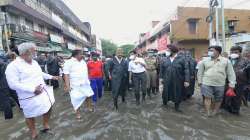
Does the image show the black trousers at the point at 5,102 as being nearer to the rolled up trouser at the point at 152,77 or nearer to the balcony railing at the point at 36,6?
the rolled up trouser at the point at 152,77

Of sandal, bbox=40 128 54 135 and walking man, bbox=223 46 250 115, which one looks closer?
sandal, bbox=40 128 54 135

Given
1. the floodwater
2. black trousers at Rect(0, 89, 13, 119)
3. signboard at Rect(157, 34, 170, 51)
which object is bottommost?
the floodwater

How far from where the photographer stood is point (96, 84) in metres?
9.55

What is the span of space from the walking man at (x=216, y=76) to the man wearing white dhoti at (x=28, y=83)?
12.3 feet

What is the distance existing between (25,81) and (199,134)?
336 cm

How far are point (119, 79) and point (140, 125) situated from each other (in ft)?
7.69

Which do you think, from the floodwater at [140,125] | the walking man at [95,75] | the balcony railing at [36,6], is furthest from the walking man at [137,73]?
the balcony railing at [36,6]

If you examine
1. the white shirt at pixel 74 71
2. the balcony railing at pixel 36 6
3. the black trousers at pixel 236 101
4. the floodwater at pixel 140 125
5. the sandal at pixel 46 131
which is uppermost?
the balcony railing at pixel 36 6

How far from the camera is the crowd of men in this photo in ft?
17.3

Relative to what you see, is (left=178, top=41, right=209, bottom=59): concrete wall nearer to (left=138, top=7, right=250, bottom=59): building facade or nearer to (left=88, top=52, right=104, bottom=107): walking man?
(left=138, top=7, right=250, bottom=59): building facade

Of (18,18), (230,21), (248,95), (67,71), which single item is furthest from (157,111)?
(230,21)

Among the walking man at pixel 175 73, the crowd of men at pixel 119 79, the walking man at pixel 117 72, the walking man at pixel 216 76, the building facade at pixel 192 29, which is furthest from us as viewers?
the building facade at pixel 192 29

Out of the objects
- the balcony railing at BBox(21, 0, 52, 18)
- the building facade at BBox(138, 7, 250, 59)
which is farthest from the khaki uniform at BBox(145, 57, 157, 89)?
the building facade at BBox(138, 7, 250, 59)

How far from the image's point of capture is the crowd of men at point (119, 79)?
528 cm
